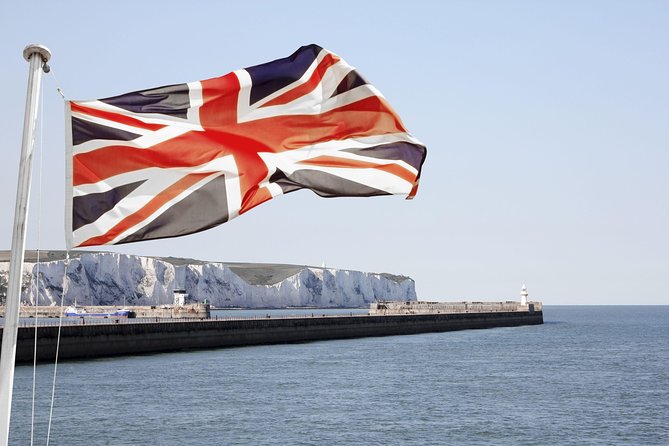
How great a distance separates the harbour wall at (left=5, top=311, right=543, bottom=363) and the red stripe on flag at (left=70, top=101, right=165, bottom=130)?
1728 inches

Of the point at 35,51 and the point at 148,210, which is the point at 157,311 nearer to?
the point at 148,210

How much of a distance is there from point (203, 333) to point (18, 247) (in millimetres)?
63759

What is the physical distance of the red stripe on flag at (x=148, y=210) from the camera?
297 inches

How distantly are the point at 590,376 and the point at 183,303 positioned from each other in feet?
294

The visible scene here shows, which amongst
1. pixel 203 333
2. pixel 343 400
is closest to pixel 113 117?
pixel 343 400

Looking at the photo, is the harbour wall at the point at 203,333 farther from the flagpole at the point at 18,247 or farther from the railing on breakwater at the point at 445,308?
the flagpole at the point at 18,247

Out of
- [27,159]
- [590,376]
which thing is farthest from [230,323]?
[27,159]

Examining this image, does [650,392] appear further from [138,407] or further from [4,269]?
[4,269]

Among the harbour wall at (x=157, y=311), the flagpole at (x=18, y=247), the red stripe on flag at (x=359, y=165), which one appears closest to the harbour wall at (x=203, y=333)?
the harbour wall at (x=157, y=311)

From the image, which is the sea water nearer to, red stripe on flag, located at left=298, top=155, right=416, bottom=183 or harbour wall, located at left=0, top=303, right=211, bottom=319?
red stripe on flag, located at left=298, top=155, right=416, bottom=183

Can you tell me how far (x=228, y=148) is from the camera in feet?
28.0

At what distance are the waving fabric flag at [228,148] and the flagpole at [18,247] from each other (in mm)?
1007

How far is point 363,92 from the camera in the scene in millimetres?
8875

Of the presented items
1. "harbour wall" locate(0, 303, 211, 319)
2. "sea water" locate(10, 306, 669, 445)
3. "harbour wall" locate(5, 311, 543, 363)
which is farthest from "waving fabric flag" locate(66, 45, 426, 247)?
"harbour wall" locate(0, 303, 211, 319)
